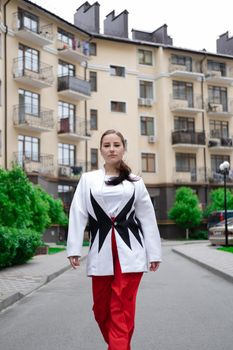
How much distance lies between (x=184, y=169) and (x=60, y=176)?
13.5m

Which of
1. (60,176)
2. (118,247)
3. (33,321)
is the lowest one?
(33,321)

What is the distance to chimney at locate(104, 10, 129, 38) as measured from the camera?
51.6 m

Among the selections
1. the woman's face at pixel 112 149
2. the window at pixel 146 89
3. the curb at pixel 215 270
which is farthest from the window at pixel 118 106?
the woman's face at pixel 112 149

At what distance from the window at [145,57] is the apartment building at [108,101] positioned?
0.30 feet

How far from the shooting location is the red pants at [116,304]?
13.9ft

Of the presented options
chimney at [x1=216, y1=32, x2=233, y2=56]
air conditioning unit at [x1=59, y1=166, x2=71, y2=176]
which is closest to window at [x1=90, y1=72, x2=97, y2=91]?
air conditioning unit at [x1=59, y1=166, x2=71, y2=176]

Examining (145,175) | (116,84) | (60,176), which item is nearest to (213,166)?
(145,175)

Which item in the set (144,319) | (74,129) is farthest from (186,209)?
→ (144,319)

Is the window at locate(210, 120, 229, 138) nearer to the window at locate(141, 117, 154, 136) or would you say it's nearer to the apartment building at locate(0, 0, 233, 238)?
the apartment building at locate(0, 0, 233, 238)

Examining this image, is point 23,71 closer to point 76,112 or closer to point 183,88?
point 76,112

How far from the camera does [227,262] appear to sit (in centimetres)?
1677

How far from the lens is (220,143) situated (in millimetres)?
51406

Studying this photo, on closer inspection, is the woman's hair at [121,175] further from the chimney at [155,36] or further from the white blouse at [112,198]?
the chimney at [155,36]

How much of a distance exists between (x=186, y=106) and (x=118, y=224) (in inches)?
1860
